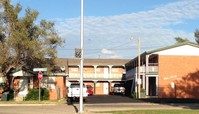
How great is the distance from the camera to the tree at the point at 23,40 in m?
34.5

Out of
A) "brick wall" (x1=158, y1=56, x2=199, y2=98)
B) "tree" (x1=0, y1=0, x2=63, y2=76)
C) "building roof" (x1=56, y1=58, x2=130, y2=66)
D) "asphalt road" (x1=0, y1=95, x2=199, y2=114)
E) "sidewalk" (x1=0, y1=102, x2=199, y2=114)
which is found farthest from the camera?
"building roof" (x1=56, y1=58, x2=130, y2=66)

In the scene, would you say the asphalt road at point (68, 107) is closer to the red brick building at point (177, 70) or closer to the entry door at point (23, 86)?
the entry door at point (23, 86)

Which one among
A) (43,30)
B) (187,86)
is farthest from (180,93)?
(43,30)

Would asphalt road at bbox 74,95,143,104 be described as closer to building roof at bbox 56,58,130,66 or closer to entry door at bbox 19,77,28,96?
entry door at bbox 19,77,28,96

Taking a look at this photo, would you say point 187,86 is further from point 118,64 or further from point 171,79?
point 118,64

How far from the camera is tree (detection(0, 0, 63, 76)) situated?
34.5 metres

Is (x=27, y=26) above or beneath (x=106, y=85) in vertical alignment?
above

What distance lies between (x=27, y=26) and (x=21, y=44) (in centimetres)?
264

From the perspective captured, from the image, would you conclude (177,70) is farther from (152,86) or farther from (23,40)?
(23,40)

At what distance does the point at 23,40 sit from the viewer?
112 feet

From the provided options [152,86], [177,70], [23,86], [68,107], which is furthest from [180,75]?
[68,107]

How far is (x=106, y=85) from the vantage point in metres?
76.4

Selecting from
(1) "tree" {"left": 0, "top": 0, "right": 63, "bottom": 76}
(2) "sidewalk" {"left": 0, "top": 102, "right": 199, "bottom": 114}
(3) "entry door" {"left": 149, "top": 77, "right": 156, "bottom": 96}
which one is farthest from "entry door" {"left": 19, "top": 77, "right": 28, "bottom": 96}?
(3) "entry door" {"left": 149, "top": 77, "right": 156, "bottom": 96}

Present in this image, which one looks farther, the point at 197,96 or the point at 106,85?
the point at 106,85
